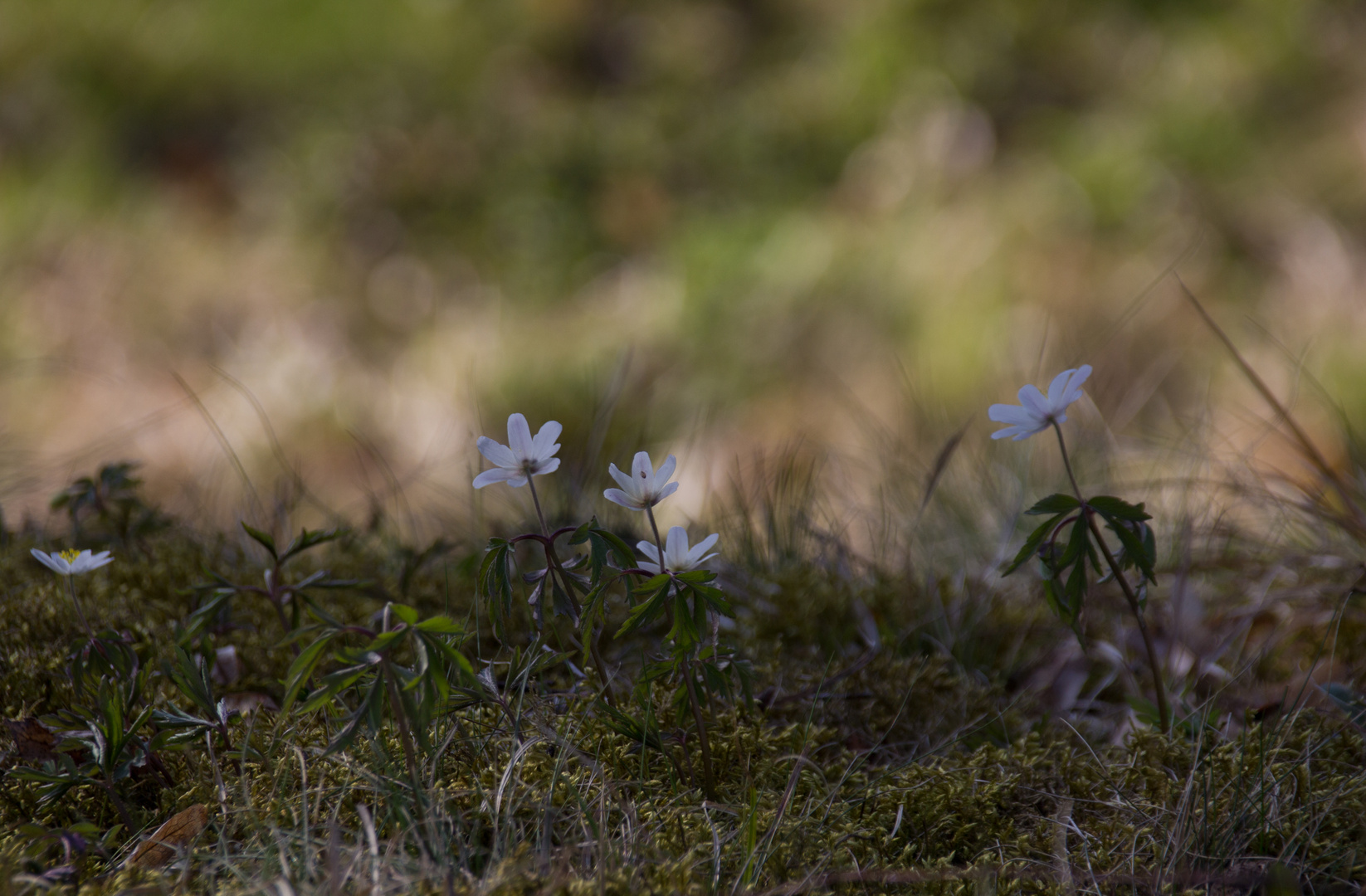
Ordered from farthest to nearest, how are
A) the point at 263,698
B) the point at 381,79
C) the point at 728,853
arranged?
the point at 381,79 < the point at 263,698 < the point at 728,853

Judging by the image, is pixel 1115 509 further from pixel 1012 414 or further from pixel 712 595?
pixel 712 595

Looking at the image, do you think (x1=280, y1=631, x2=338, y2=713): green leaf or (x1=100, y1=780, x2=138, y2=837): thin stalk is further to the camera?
(x1=100, y1=780, x2=138, y2=837): thin stalk

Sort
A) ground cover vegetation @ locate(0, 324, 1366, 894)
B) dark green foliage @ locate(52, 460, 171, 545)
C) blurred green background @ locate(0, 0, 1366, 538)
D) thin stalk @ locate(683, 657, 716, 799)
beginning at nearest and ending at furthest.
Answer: ground cover vegetation @ locate(0, 324, 1366, 894)
thin stalk @ locate(683, 657, 716, 799)
dark green foliage @ locate(52, 460, 171, 545)
blurred green background @ locate(0, 0, 1366, 538)

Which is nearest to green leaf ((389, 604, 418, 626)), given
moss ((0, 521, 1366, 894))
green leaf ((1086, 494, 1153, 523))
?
moss ((0, 521, 1366, 894))

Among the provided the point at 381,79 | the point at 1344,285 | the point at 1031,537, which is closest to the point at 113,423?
the point at 381,79

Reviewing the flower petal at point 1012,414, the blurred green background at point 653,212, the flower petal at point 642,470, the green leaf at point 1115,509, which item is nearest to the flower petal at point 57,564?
the flower petal at point 642,470

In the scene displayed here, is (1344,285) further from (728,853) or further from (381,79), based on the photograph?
(381,79)

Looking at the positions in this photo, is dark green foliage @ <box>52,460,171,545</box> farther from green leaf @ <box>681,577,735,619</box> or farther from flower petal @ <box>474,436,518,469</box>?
green leaf @ <box>681,577,735,619</box>
